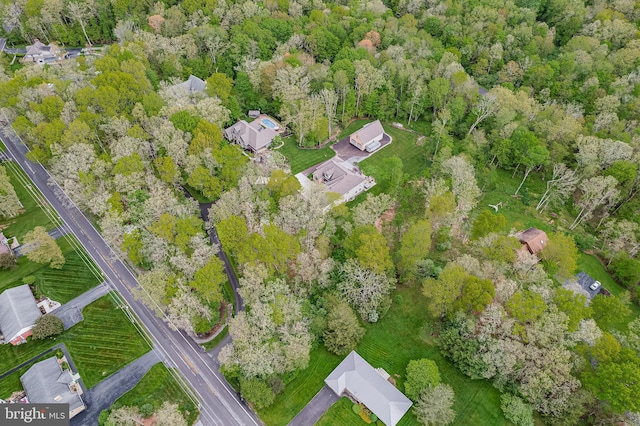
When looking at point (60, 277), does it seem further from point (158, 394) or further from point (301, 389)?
point (301, 389)

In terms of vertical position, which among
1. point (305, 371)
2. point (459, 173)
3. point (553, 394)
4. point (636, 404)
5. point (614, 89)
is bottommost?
point (305, 371)

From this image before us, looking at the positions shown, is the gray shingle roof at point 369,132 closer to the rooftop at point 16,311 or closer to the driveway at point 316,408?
the driveway at point 316,408

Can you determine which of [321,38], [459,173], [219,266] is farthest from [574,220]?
[321,38]

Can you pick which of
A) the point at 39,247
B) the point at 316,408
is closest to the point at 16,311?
the point at 39,247

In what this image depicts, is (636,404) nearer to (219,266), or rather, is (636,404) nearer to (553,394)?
(553,394)

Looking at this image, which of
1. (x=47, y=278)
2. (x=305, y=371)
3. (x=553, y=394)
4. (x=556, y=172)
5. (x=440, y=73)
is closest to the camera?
(x=553, y=394)

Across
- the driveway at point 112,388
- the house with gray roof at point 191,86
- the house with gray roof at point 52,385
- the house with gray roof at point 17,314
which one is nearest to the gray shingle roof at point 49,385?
the house with gray roof at point 52,385
